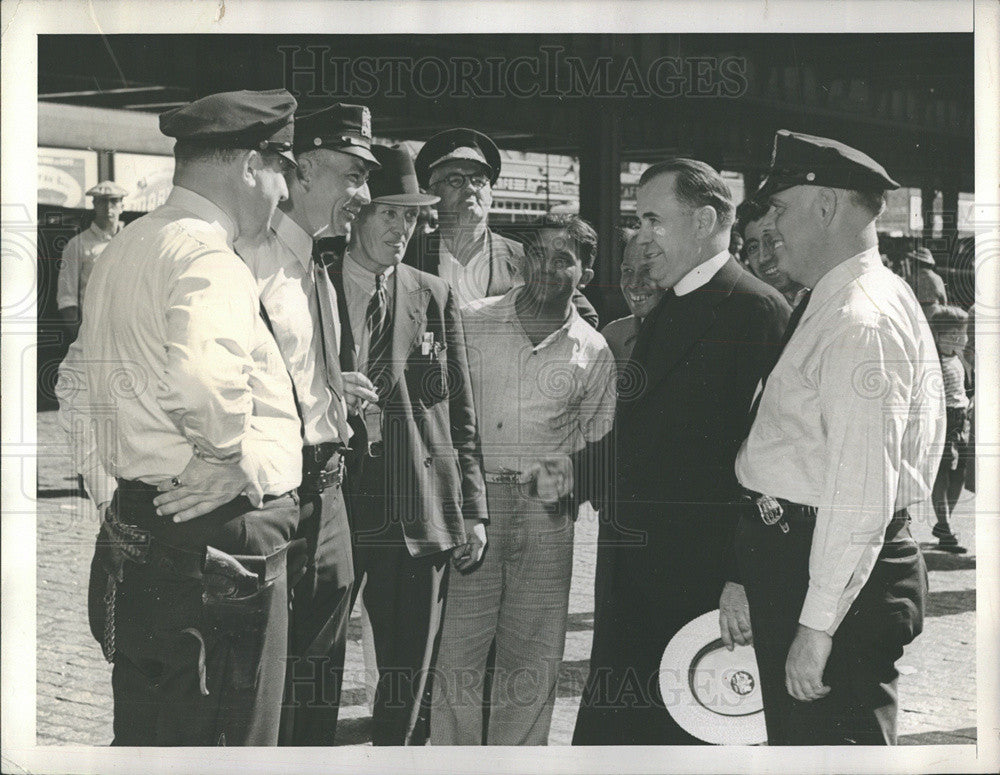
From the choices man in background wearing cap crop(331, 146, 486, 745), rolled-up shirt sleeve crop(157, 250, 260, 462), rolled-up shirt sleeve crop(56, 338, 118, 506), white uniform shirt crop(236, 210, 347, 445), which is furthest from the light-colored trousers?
rolled-up shirt sleeve crop(56, 338, 118, 506)

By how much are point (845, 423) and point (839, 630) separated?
0.70 meters

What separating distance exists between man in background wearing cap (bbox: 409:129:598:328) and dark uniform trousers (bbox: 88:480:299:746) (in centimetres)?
93

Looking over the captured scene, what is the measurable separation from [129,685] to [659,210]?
240 cm

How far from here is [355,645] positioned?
4.25m

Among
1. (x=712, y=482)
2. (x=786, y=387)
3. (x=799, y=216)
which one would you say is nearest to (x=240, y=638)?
(x=712, y=482)

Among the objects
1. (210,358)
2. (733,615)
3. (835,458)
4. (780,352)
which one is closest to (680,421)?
(780,352)

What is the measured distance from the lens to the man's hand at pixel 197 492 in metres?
4.05

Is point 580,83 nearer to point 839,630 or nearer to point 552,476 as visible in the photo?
point 552,476

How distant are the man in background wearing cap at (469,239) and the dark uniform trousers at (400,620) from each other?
2.72 feet

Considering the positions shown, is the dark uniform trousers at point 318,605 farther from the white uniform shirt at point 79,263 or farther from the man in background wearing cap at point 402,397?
the white uniform shirt at point 79,263

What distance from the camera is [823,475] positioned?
4.14 metres

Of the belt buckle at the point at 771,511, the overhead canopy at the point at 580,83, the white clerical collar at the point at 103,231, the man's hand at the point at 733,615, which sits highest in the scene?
the overhead canopy at the point at 580,83

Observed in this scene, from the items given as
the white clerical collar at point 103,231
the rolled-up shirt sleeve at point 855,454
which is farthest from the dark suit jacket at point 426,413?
the rolled-up shirt sleeve at point 855,454

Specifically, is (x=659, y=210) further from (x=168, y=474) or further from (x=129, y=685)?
(x=129, y=685)
